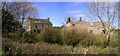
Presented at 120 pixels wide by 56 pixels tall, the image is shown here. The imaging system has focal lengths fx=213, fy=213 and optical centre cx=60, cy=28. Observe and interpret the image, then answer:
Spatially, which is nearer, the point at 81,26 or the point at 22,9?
the point at 22,9

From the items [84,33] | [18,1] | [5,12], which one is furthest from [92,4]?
[5,12]

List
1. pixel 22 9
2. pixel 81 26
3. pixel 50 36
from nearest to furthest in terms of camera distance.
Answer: pixel 50 36 → pixel 22 9 → pixel 81 26

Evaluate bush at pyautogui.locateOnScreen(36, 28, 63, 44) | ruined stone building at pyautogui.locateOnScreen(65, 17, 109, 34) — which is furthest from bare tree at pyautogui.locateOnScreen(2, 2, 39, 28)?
ruined stone building at pyautogui.locateOnScreen(65, 17, 109, 34)

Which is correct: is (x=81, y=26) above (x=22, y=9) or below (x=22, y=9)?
below

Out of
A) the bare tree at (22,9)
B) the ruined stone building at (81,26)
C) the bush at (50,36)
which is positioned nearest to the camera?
the bush at (50,36)

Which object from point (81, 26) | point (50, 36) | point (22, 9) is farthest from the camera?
point (81, 26)

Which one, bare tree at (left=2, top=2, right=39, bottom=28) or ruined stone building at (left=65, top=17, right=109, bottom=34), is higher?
bare tree at (left=2, top=2, right=39, bottom=28)

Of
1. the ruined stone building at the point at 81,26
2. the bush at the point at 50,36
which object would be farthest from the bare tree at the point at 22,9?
the ruined stone building at the point at 81,26

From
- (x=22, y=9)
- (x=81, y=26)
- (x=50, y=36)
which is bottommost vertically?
(x=50, y=36)

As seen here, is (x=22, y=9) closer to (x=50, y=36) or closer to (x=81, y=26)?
(x=50, y=36)

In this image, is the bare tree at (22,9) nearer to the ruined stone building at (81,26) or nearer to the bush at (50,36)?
the bush at (50,36)

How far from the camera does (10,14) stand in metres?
7.83

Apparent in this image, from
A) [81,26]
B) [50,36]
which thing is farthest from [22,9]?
[81,26]

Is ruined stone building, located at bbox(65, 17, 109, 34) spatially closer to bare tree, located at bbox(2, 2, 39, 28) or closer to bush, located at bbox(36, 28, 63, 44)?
bush, located at bbox(36, 28, 63, 44)
